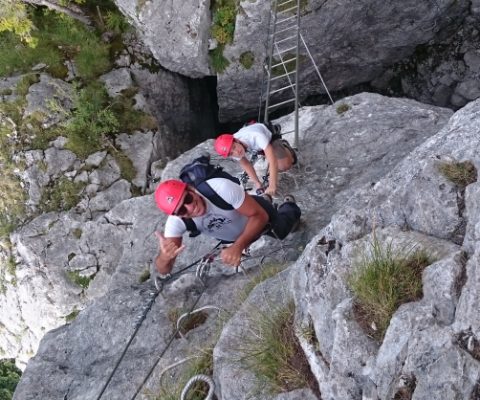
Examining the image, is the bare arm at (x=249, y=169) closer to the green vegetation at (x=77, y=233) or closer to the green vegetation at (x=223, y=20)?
the green vegetation at (x=223, y=20)

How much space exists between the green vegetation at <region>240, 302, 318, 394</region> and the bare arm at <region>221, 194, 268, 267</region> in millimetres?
990

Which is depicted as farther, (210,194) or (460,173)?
(210,194)

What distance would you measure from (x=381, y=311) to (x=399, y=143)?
5.35 m

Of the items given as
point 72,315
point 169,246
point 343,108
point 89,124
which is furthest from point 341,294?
point 89,124

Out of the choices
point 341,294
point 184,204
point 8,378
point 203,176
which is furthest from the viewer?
point 8,378

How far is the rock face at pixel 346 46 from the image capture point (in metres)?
10.9

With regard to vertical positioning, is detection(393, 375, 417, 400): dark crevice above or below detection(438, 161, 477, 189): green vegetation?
below

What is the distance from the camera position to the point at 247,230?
5.36 m

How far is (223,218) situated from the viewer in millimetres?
5449

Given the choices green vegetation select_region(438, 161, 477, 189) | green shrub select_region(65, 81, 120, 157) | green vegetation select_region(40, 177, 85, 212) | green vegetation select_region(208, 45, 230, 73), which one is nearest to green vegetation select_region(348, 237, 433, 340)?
green vegetation select_region(438, 161, 477, 189)

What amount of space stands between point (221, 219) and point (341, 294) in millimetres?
2072

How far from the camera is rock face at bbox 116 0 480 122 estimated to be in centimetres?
1085

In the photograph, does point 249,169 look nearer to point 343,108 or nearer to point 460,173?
point 343,108

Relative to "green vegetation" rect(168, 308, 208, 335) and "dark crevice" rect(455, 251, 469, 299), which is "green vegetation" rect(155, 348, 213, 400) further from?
"dark crevice" rect(455, 251, 469, 299)
